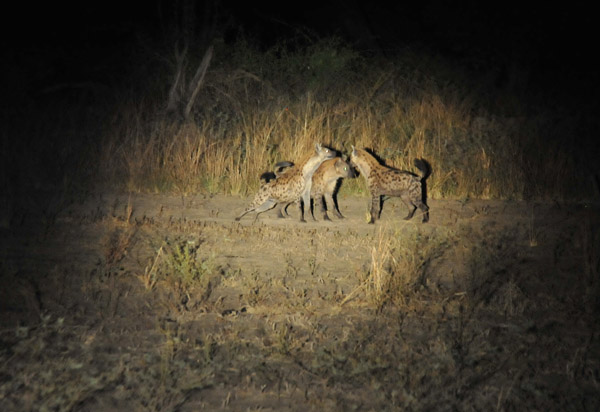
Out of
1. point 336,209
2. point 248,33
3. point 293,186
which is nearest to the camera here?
point 293,186

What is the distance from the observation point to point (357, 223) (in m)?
8.34

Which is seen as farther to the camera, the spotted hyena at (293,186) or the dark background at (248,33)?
the dark background at (248,33)

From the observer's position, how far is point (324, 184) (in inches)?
345

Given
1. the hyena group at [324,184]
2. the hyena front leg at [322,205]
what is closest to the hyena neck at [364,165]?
the hyena group at [324,184]

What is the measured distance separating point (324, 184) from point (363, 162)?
603 millimetres

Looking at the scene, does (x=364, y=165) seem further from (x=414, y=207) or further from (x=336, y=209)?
(x=414, y=207)

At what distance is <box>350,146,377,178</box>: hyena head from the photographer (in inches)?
346

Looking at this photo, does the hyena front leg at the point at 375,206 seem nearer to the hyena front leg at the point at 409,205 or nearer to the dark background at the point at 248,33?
the hyena front leg at the point at 409,205

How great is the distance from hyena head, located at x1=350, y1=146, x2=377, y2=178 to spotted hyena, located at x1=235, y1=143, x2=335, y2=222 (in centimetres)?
49

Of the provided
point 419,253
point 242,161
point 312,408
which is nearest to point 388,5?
point 242,161

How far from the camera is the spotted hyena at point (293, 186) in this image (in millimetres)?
8328

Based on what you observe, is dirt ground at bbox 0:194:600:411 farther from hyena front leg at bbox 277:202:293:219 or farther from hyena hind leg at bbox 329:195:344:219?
hyena front leg at bbox 277:202:293:219

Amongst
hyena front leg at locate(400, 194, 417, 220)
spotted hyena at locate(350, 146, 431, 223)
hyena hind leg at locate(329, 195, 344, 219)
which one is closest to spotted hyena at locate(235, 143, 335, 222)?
hyena hind leg at locate(329, 195, 344, 219)

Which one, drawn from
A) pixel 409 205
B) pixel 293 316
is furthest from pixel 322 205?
pixel 293 316
